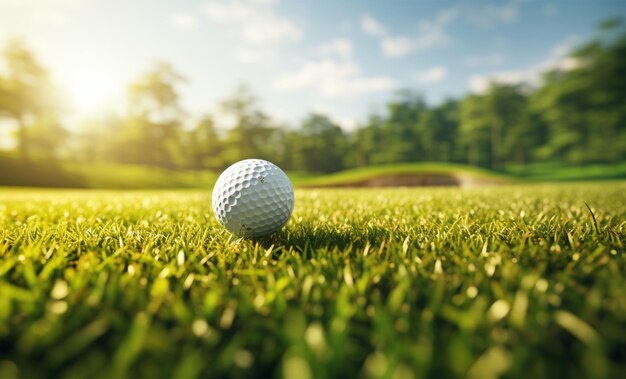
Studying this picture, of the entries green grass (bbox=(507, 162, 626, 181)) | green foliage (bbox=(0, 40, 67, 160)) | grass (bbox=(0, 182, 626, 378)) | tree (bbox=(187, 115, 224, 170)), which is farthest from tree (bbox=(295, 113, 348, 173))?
grass (bbox=(0, 182, 626, 378))

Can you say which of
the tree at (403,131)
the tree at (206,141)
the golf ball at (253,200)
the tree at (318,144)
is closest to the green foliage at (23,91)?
the tree at (206,141)

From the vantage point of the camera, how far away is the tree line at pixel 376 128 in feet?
89.9

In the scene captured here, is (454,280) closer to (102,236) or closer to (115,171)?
(102,236)

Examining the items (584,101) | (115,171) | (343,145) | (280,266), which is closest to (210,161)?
(115,171)

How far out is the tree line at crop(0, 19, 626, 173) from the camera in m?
27.4

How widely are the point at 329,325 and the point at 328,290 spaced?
184 millimetres

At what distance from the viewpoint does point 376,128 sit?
45844 millimetres

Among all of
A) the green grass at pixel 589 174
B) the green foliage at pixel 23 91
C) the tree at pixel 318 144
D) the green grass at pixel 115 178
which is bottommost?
the green grass at pixel 589 174

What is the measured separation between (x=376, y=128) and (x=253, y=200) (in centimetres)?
4565

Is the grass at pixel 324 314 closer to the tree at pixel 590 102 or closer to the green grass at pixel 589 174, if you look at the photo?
the green grass at pixel 589 174

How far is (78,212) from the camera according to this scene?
3.17m

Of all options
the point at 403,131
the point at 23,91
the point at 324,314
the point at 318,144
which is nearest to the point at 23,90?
the point at 23,91

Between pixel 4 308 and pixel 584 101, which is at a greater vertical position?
pixel 584 101

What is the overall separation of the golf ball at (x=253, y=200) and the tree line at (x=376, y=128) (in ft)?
104
